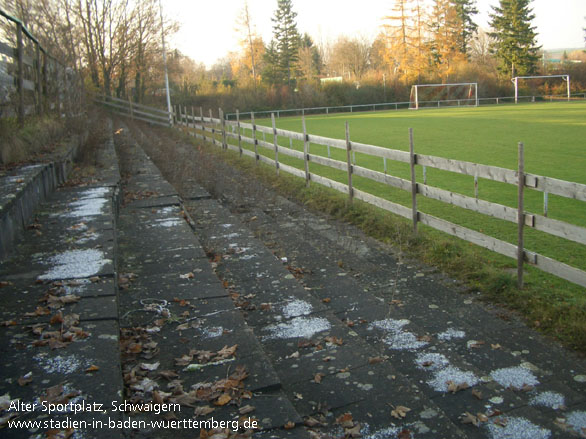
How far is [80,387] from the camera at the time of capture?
113 inches

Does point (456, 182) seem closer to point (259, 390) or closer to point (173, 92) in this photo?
point (259, 390)

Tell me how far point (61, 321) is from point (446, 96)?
193 ft

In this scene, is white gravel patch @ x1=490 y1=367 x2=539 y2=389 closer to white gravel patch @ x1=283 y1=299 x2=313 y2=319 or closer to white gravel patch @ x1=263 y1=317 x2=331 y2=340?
white gravel patch @ x1=263 y1=317 x2=331 y2=340

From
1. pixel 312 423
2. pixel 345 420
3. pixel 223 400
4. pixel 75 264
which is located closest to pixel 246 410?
pixel 223 400

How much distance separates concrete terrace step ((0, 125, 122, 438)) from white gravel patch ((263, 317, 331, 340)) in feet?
4.16

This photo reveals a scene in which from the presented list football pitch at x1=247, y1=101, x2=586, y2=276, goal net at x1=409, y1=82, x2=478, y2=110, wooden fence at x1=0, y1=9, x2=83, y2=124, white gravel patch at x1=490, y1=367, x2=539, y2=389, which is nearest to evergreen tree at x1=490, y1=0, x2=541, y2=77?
goal net at x1=409, y1=82, x2=478, y2=110

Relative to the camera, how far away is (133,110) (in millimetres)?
34656

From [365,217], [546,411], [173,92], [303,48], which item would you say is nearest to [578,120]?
[365,217]

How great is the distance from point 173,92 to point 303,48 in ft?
158

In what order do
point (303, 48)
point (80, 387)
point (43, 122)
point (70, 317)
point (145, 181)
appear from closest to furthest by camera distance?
A: point (80, 387)
point (70, 317)
point (43, 122)
point (145, 181)
point (303, 48)

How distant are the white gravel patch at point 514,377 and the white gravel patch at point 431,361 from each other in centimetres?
33

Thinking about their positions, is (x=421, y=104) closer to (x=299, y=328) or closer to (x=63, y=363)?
(x=299, y=328)

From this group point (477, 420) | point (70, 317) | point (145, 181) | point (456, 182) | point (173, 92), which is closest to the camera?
point (477, 420)

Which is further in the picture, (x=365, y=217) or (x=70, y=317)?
(x=365, y=217)
